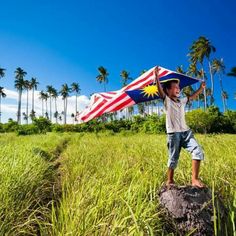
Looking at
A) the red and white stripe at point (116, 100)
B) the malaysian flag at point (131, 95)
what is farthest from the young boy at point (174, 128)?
the red and white stripe at point (116, 100)

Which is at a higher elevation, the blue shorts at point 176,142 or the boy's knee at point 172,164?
the blue shorts at point 176,142

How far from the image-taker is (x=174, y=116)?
4125 mm

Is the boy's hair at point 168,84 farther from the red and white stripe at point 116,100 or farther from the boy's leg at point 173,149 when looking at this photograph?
the red and white stripe at point 116,100

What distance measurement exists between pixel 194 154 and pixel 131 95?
6.91 ft

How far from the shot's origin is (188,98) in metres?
4.42

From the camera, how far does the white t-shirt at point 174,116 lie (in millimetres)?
4070

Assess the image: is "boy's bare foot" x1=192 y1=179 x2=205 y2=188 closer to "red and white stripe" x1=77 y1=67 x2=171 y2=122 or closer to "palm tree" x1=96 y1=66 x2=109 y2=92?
"red and white stripe" x1=77 y1=67 x2=171 y2=122

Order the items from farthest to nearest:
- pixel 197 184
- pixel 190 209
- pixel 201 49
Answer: pixel 201 49 → pixel 197 184 → pixel 190 209

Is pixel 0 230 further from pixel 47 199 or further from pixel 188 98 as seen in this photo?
pixel 188 98

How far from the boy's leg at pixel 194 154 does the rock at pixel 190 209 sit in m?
0.15

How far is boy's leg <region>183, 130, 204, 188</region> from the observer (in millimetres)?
3777

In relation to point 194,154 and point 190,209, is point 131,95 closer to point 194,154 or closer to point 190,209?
point 194,154

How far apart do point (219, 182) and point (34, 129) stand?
4819cm

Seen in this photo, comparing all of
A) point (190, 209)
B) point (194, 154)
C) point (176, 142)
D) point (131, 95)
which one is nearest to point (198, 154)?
point (194, 154)
